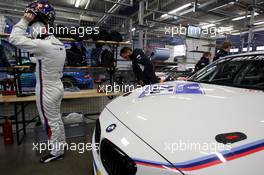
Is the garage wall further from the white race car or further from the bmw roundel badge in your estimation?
the bmw roundel badge

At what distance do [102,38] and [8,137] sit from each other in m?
2.17

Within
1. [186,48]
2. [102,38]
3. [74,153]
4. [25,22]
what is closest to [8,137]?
[74,153]

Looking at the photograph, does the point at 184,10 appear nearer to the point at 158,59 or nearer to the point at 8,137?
the point at 158,59

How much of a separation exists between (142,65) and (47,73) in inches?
65.8

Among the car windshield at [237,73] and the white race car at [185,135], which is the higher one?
the car windshield at [237,73]

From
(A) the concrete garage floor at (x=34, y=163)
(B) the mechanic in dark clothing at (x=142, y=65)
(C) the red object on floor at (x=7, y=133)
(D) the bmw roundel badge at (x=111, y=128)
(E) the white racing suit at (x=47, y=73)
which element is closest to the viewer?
(D) the bmw roundel badge at (x=111, y=128)

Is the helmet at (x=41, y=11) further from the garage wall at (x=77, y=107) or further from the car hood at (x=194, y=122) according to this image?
the garage wall at (x=77, y=107)

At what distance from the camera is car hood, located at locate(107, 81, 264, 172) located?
2.58 feet

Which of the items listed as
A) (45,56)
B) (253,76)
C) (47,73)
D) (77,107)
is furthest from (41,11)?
(253,76)

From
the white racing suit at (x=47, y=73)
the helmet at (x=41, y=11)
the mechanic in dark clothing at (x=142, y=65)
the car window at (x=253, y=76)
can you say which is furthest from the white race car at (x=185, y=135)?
the mechanic in dark clothing at (x=142, y=65)

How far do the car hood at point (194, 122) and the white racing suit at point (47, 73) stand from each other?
103cm

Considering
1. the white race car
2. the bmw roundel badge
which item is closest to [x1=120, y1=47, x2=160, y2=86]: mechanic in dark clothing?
the white race car

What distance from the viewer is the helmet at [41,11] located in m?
1.93

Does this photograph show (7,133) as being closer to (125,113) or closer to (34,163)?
(34,163)
